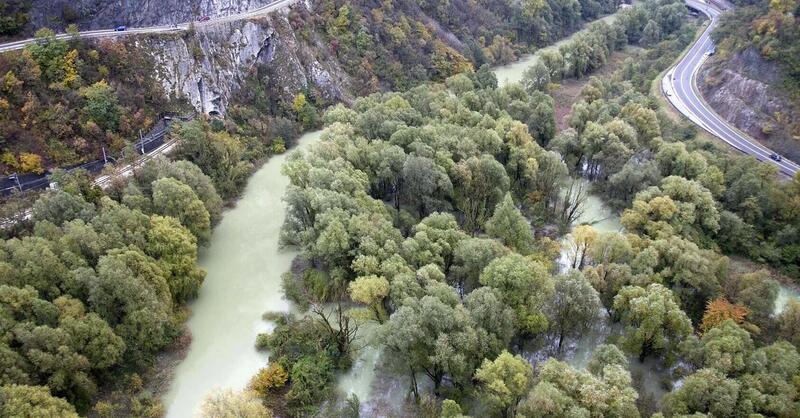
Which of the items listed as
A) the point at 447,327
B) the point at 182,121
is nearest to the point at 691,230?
the point at 447,327

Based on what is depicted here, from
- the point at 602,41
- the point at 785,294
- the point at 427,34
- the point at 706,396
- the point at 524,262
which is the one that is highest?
the point at 427,34

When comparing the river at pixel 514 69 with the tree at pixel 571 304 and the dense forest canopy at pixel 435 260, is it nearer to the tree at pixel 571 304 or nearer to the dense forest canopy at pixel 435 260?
the dense forest canopy at pixel 435 260

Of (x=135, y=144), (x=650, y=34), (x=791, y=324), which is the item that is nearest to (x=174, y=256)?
(x=135, y=144)

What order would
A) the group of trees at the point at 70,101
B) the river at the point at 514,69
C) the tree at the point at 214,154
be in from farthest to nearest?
the river at the point at 514,69 → the tree at the point at 214,154 → the group of trees at the point at 70,101

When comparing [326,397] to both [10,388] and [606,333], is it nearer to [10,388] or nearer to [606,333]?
[10,388]

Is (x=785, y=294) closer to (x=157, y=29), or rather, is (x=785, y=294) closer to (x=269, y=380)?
(x=269, y=380)

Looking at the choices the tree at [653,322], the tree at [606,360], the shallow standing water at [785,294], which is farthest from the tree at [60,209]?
the shallow standing water at [785,294]
